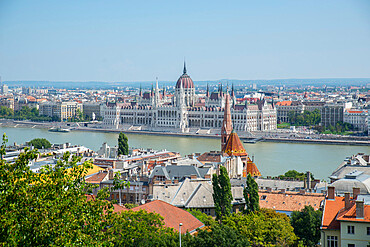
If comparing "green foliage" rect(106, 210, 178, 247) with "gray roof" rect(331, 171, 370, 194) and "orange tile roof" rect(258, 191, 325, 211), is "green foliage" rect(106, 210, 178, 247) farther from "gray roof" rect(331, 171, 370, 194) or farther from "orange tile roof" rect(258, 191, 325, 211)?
"gray roof" rect(331, 171, 370, 194)

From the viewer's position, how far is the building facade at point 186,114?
2216 inches

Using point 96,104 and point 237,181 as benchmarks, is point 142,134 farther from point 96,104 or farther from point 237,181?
point 237,181

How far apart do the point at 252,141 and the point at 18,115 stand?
35.5 meters

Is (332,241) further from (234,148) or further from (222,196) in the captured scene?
(234,148)

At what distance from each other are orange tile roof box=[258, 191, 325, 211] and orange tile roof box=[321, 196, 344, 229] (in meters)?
2.92

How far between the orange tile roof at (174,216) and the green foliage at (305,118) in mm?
49262

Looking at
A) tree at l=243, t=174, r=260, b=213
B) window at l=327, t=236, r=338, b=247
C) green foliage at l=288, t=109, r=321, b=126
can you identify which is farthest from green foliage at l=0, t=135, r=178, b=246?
green foliage at l=288, t=109, r=321, b=126

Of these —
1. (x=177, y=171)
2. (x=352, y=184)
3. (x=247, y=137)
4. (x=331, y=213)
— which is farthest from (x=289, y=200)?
(x=247, y=137)

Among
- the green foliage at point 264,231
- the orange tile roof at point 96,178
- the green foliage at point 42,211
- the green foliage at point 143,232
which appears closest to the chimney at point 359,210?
the green foliage at point 264,231

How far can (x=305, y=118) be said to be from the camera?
61625mm

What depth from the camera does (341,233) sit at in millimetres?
9914

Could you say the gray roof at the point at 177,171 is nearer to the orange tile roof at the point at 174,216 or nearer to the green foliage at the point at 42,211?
the orange tile roof at the point at 174,216

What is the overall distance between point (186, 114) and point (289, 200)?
45225mm

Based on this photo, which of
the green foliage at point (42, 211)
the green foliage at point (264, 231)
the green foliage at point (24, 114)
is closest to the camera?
the green foliage at point (42, 211)
